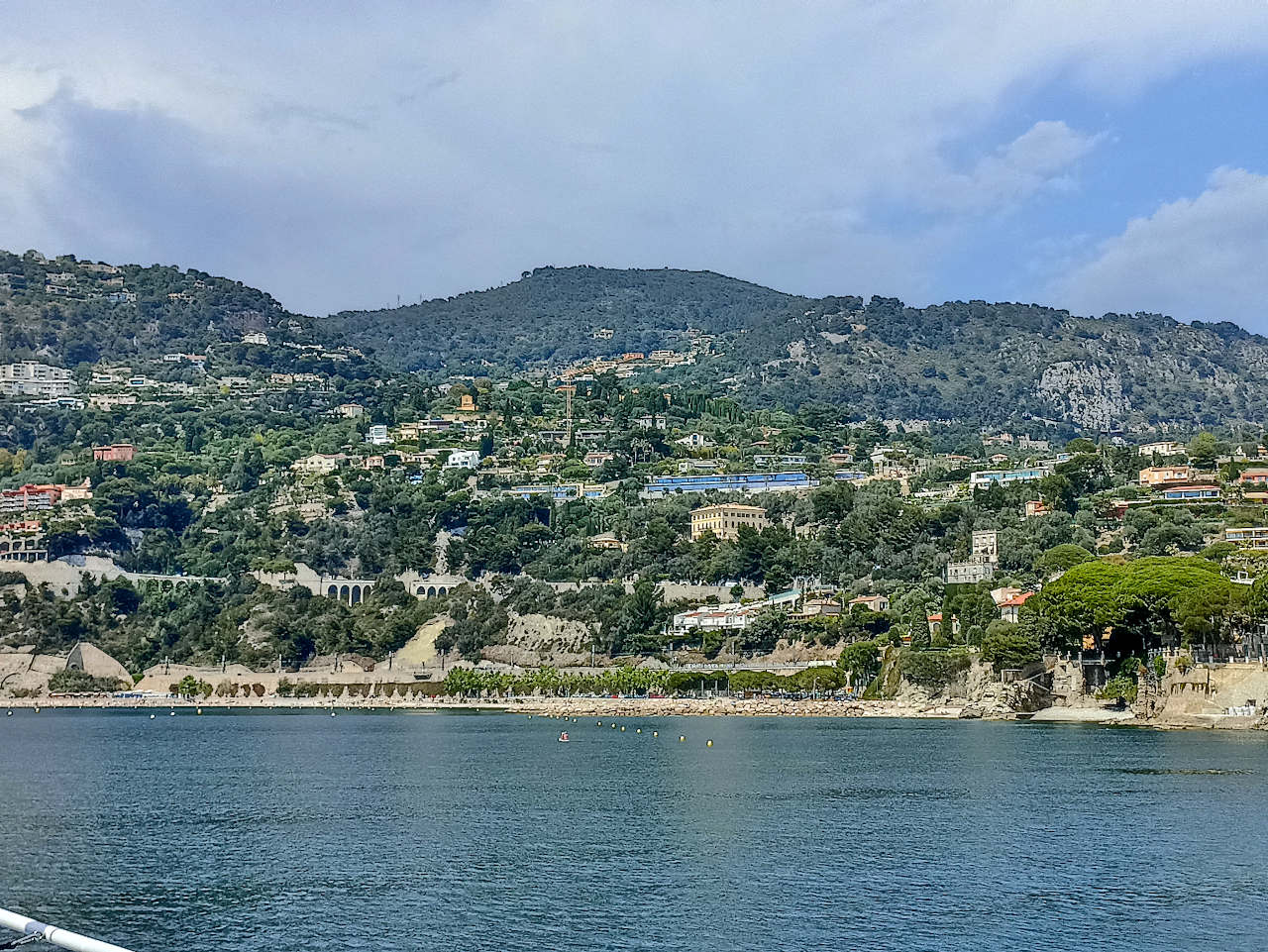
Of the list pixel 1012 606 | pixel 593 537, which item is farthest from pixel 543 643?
pixel 1012 606

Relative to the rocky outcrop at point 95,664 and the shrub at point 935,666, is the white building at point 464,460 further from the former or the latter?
the shrub at point 935,666

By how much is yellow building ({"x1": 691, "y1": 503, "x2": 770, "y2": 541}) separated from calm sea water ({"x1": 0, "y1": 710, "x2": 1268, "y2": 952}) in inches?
2560

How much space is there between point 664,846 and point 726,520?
93.7m

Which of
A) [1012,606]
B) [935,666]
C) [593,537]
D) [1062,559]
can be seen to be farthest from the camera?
[593,537]

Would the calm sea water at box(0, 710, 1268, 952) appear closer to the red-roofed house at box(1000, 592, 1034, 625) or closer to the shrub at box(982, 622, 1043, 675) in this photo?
the shrub at box(982, 622, 1043, 675)

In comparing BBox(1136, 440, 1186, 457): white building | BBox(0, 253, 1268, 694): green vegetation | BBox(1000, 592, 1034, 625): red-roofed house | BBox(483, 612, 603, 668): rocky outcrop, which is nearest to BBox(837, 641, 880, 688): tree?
BBox(0, 253, 1268, 694): green vegetation

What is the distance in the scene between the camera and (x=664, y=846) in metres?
37.1

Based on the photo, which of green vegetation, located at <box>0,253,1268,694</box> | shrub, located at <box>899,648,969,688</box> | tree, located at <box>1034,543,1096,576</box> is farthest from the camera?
tree, located at <box>1034,543,1096,576</box>

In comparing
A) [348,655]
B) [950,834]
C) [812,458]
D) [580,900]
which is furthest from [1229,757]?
[812,458]

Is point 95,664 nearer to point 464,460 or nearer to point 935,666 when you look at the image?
point 464,460

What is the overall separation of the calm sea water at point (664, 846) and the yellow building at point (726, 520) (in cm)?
6503

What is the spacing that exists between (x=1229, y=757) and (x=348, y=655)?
76.6 m

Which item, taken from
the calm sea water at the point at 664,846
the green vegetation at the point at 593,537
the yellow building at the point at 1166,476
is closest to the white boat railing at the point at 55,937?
the calm sea water at the point at 664,846

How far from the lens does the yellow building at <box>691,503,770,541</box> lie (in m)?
130
